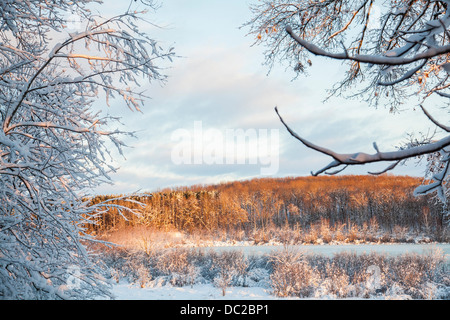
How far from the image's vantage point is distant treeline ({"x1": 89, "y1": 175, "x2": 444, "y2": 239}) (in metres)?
25.6

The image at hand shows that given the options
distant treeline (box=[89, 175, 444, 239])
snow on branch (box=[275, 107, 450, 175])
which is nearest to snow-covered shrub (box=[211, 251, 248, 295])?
snow on branch (box=[275, 107, 450, 175])

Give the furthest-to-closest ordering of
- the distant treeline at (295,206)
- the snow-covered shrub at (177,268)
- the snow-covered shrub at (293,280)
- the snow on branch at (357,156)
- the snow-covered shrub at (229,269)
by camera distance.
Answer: the distant treeline at (295,206) < the snow-covered shrub at (177,268) < the snow-covered shrub at (229,269) < the snow-covered shrub at (293,280) < the snow on branch at (357,156)

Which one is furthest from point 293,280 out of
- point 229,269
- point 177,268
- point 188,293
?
point 177,268

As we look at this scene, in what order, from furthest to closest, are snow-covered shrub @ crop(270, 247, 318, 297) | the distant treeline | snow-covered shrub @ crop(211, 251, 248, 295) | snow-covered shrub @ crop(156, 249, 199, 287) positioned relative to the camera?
1. the distant treeline
2. snow-covered shrub @ crop(156, 249, 199, 287)
3. snow-covered shrub @ crop(211, 251, 248, 295)
4. snow-covered shrub @ crop(270, 247, 318, 297)

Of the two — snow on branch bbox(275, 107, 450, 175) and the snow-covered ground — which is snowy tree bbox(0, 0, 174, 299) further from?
the snow-covered ground

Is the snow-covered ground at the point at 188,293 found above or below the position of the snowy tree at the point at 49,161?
below

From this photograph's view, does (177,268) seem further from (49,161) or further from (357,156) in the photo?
(357,156)

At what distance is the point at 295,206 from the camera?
1160 inches

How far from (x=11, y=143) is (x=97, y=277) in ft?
4.63

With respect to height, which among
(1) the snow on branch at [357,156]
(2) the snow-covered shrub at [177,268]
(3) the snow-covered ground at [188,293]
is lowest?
(3) the snow-covered ground at [188,293]

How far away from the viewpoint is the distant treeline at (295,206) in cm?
2557

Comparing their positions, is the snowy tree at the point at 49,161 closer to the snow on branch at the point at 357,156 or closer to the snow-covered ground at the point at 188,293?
the snow on branch at the point at 357,156

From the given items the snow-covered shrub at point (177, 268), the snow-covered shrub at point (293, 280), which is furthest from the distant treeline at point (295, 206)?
the snow-covered shrub at point (293, 280)
